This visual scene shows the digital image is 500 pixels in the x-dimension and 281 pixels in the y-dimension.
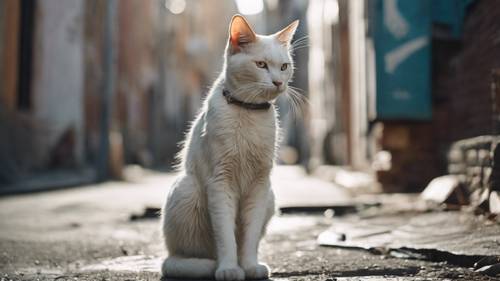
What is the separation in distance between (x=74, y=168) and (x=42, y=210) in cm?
718

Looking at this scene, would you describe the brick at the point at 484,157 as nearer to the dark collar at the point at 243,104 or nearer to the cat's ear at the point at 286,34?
the cat's ear at the point at 286,34

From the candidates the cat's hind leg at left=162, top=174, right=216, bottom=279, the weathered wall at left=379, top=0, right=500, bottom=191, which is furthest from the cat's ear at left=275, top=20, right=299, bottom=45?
the weathered wall at left=379, top=0, right=500, bottom=191

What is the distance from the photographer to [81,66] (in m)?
13.5

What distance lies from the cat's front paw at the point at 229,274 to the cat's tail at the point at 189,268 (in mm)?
137

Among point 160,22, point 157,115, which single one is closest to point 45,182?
point 157,115

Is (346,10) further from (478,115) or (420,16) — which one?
A: (478,115)

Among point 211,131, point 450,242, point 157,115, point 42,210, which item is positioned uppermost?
point 211,131

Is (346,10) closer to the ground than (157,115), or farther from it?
farther from it

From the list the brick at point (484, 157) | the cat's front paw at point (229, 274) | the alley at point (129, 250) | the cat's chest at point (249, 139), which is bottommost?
the alley at point (129, 250)

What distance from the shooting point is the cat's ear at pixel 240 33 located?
108 inches

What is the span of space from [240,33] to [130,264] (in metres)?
1.32

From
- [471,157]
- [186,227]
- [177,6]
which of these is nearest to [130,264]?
[186,227]

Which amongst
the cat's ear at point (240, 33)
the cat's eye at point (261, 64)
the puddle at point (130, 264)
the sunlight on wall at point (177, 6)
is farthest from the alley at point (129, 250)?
the sunlight on wall at point (177, 6)

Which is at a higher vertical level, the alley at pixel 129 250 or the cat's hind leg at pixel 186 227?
the cat's hind leg at pixel 186 227
